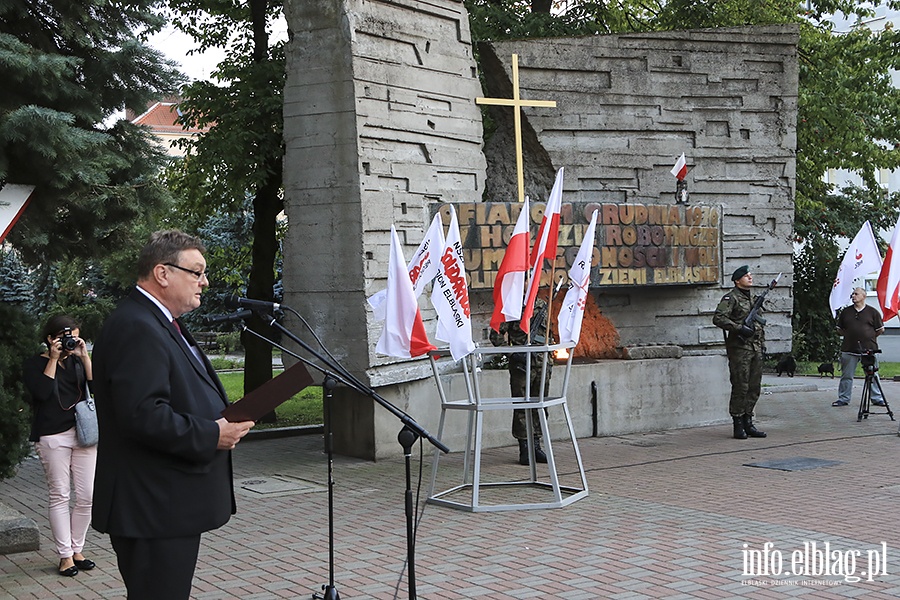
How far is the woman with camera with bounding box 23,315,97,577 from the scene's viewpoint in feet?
23.9

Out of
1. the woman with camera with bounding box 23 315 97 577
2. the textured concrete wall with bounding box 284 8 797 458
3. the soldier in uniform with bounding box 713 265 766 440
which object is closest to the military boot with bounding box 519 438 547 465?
the textured concrete wall with bounding box 284 8 797 458

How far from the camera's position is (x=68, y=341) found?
737 centimetres

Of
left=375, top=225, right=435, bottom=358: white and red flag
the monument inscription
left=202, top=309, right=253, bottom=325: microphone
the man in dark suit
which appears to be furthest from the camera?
the monument inscription

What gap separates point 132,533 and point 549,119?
11.0 meters

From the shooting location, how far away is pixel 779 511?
28.4 ft

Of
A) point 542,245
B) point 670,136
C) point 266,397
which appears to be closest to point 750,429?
point 670,136

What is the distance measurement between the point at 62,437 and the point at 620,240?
8.18 m

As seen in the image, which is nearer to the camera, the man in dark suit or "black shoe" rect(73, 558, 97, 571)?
the man in dark suit

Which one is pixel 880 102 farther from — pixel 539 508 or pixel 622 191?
pixel 539 508

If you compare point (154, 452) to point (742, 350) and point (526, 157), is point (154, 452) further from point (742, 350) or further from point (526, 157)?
point (526, 157)

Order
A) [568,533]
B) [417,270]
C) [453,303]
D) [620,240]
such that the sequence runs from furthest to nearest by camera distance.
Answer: [620,240]
[417,270]
[453,303]
[568,533]

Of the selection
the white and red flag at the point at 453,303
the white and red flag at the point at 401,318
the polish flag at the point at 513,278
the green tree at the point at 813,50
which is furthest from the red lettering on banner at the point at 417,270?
the green tree at the point at 813,50

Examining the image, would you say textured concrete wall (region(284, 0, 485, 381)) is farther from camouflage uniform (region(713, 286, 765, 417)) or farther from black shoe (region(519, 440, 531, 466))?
camouflage uniform (region(713, 286, 765, 417))

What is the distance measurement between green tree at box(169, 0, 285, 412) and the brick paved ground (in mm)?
4286
